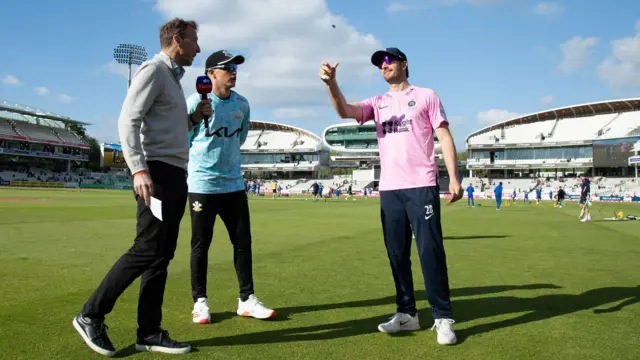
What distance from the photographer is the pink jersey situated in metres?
3.63

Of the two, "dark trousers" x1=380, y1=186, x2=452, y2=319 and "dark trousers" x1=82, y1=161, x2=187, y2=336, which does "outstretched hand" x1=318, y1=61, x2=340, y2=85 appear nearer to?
"dark trousers" x1=380, y1=186, x2=452, y2=319

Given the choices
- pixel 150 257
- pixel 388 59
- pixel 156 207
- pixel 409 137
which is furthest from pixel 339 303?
pixel 388 59

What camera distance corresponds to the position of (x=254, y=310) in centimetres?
389

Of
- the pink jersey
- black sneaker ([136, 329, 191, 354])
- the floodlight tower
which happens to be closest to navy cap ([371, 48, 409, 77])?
the pink jersey

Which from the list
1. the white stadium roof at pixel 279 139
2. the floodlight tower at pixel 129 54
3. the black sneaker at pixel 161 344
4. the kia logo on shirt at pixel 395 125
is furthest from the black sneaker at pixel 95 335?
→ the white stadium roof at pixel 279 139

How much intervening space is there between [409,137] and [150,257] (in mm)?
2131

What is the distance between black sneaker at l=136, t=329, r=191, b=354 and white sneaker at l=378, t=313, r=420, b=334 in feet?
4.80

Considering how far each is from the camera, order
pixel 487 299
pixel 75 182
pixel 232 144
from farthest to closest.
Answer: pixel 75 182 → pixel 487 299 → pixel 232 144

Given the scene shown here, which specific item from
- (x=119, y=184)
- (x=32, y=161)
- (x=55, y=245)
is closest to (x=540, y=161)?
(x=119, y=184)

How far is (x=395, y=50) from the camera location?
3.79m

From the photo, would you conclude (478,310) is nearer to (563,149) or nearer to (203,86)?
(203,86)

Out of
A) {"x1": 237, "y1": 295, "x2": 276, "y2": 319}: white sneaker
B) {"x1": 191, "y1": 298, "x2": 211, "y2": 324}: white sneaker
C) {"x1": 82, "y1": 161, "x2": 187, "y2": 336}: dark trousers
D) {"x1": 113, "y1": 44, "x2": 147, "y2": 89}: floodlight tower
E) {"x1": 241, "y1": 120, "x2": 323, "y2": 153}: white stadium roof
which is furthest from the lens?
{"x1": 241, "y1": 120, "x2": 323, "y2": 153}: white stadium roof

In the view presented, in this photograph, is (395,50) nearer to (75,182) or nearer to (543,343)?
(543,343)

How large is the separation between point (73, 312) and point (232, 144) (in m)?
1.94
